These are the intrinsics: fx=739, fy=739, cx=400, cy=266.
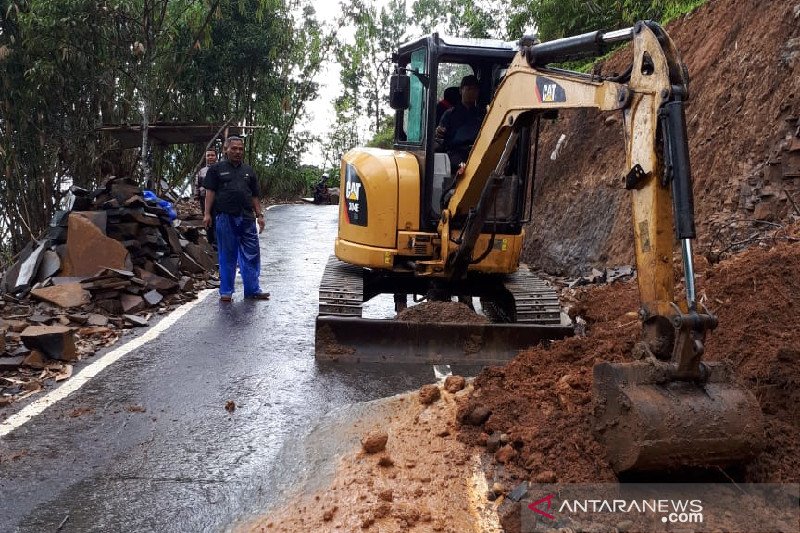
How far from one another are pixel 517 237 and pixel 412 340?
1522 mm

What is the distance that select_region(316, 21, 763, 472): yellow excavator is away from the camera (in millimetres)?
3262

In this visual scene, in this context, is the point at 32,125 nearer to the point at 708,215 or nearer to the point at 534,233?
the point at 534,233

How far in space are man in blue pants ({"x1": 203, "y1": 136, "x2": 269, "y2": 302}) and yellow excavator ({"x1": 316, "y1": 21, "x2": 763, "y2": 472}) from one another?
1.93m

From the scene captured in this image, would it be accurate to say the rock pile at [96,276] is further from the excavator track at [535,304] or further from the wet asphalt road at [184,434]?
the excavator track at [535,304]

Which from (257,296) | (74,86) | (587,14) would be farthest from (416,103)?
(74,86)

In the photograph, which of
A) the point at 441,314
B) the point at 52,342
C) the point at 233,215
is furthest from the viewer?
the point at 233,215

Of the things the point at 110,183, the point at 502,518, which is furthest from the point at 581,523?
the point at 110,183

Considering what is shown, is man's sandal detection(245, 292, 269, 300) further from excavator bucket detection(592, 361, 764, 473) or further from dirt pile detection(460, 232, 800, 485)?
excavator bucket detection(592, 361, 764, 473)

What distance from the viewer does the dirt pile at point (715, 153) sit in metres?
8.12

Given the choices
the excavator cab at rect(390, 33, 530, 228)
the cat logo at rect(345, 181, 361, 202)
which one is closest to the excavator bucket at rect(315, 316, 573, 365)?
the excavator cab at rect(390, 33, 530, 228)

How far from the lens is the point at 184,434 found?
4.68 metres

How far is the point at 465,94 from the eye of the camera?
6984 millimetres

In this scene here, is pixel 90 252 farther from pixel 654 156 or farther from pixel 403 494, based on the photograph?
pixel 654 156

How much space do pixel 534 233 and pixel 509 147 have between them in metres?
7.04
